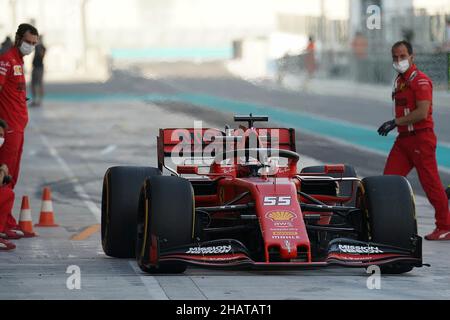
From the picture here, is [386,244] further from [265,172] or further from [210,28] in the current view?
[210,28]

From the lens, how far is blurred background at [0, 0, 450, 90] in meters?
47.8

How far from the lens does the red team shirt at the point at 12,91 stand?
13562 mm

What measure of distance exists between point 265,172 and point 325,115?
85.0 ft

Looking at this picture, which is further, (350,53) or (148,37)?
(148,37)

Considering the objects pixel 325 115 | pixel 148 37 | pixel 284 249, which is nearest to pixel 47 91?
pixel 325 115

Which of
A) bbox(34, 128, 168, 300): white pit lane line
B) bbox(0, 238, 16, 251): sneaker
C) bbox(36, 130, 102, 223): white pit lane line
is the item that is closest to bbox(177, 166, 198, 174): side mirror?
bbox(34, 128, 168, 300): white pit lane line

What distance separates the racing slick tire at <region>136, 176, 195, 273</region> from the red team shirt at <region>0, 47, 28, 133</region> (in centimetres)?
343

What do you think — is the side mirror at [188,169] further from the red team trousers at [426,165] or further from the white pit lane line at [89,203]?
the red team trousers at [426,165]

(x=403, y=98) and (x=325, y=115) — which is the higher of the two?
(x=403, y=98)

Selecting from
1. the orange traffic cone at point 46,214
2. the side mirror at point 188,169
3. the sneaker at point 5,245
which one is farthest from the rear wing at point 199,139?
the orange traffic cone at point 46,214

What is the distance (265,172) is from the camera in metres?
11.3

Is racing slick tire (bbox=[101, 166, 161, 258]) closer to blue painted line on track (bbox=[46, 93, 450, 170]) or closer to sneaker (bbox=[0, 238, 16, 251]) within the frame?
sneaker (bbox=[0, 238, 16, 251])

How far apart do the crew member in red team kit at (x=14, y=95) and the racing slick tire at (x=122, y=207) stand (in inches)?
75.2

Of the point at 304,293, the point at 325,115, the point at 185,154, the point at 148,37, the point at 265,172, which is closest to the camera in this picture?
the point at 304,293
